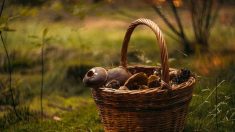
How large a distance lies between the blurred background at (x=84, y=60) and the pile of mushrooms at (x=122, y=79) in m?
0.29

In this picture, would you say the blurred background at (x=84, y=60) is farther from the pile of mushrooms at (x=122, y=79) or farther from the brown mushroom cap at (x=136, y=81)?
the brown mushroom cap at (x=136, y=81)

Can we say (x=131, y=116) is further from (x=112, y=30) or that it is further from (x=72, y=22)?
(x=72, y=22)

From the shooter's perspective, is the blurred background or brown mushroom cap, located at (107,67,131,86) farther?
the blurred background

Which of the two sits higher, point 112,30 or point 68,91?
point 112,30

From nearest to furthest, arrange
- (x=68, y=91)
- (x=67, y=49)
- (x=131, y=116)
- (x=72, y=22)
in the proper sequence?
(x=131, y=116) → (x=68, y=91) → (x=67, y=49) → (x=72, y=22)

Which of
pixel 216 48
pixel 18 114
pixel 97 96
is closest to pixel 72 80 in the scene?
pixel 18 114

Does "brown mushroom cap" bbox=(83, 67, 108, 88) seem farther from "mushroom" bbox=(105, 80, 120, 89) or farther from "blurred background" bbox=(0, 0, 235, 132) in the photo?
"blurred background" bbox=(0, 0, 235, 132)

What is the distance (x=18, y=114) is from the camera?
4.41 metres

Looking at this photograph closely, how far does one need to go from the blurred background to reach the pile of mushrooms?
289 millimetres

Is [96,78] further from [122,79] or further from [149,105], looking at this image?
[149,105]

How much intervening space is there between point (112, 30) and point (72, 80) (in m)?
2.27

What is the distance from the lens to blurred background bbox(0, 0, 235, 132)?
4098 mm

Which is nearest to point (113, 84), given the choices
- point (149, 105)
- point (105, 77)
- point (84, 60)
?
point (105, 77)

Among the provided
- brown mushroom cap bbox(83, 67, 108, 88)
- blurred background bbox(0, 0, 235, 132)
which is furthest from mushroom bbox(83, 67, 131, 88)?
blurred background bbox(0, 0, 235, 132)
